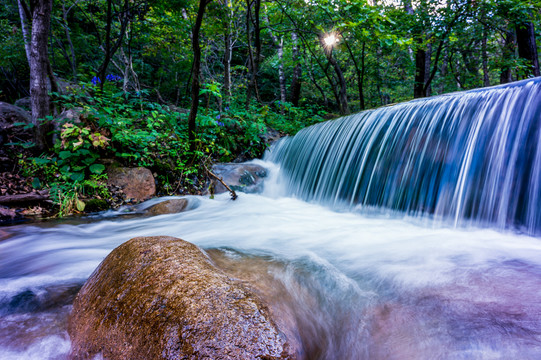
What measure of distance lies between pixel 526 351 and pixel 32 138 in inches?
280

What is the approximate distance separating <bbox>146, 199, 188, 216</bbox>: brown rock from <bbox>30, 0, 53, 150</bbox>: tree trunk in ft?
8.20

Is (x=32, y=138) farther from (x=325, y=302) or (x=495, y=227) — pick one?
(x=495, y=227)

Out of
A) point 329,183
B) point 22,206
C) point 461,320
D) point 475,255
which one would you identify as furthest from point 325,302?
point 22,206

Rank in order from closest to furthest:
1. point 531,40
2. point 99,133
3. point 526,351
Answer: point 526,351
point 99,133
point 531,40

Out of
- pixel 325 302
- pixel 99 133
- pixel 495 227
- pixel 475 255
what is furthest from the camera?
pixel 99 133

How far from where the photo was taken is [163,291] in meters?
1.33

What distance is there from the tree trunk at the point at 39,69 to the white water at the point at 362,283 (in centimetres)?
223

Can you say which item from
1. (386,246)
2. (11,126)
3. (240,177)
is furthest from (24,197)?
(386,246)

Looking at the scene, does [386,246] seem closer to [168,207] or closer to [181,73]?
[168,207]

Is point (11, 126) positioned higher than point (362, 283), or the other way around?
point (11, 126)

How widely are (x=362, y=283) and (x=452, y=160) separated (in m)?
2.47

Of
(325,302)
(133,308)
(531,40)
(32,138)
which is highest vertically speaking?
(531,40)

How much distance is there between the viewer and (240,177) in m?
6.60

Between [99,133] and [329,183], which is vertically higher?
[99,133]
